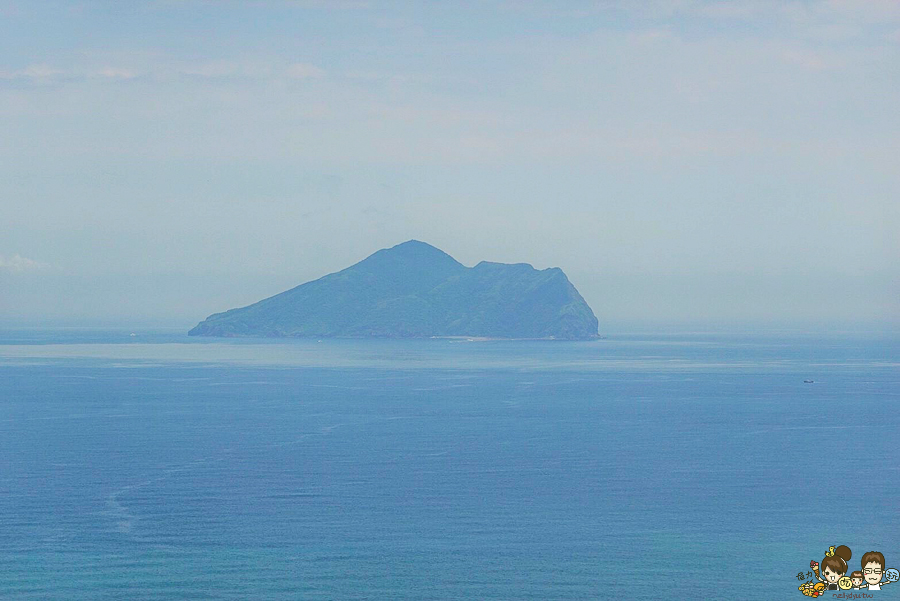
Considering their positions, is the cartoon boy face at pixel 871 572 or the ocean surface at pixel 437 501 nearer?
the cartoon boy face at pixel 871 572

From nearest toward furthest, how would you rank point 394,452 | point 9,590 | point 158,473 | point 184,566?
point 9,590 → point 184,566 → point 158,473 → point 394,452

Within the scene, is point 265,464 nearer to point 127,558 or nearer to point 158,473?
point 158,473

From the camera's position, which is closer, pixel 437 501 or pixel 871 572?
pixel 871 572

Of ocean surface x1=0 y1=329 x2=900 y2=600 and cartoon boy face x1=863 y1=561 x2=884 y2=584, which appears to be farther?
ocean surface x1=0 y1=329 x2=900 y2=600

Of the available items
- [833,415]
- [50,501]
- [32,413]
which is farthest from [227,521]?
[833,415]

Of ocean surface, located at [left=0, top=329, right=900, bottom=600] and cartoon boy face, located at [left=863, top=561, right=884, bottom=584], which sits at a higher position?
cartoon boy face, located at [left=863, top=561, right=884, bottom=584]

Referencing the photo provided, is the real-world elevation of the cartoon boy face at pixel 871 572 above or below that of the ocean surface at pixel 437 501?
above

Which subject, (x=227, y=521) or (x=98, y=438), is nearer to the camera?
(x=227, y=521)

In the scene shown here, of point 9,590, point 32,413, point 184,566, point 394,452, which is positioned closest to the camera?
point 9,590
